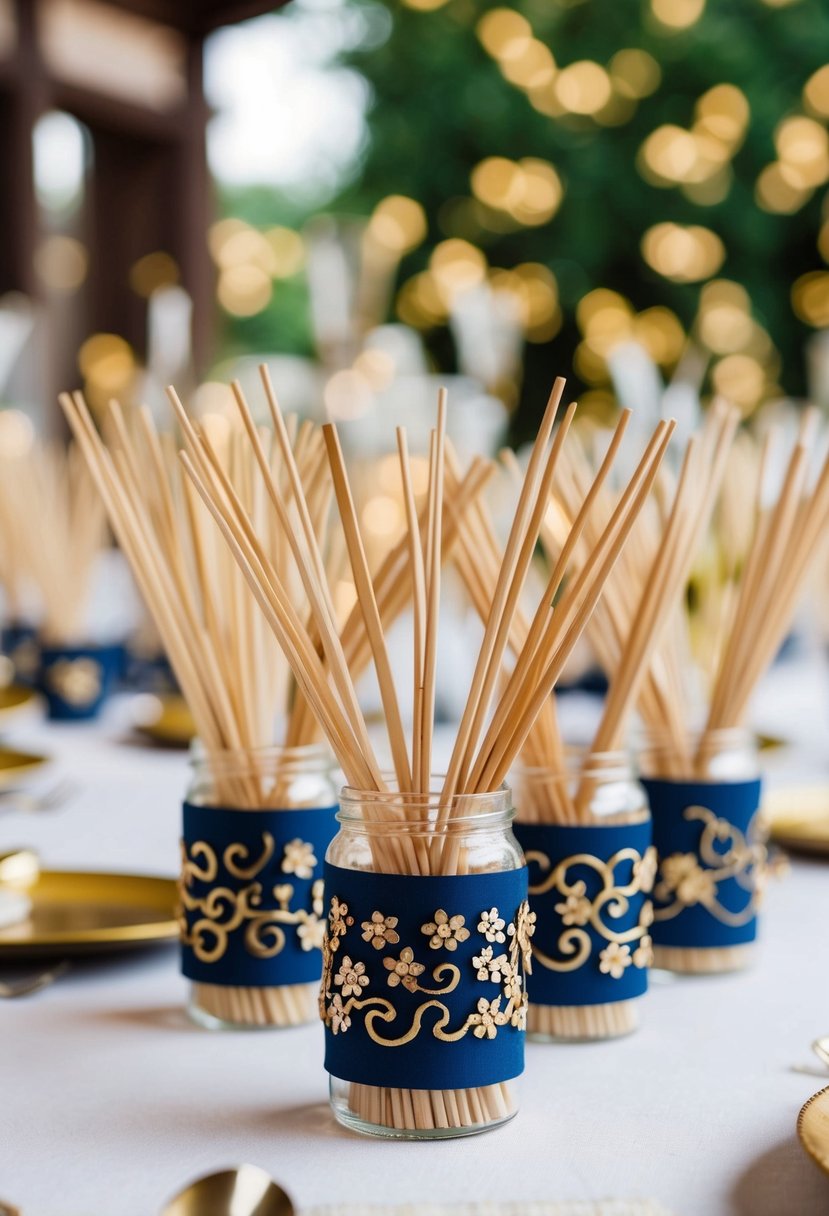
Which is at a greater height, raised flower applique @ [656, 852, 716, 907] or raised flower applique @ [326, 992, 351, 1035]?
raised flower applique @ [656, 852, 716, 907]

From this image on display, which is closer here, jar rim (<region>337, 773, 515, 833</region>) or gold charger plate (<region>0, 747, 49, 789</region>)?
jar rim (<region>337, 773, 515, 833</region>)

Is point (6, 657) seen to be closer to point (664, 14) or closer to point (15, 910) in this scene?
point (15, 910)

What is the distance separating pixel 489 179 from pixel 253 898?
3864mm

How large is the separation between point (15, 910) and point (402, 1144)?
0.31m

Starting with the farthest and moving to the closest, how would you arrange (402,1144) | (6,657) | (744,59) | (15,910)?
(744,59) → (6,657) → (15,910) → (402,1144)

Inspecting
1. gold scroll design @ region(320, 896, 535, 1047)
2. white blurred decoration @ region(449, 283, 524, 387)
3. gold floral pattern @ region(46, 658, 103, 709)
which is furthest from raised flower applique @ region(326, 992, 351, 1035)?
white blurred decoration @ region(449, 283, 524, 387)

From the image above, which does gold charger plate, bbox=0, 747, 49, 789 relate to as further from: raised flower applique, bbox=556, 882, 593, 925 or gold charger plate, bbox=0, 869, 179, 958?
raised flower applique, bbox=556, 882, 593, 925

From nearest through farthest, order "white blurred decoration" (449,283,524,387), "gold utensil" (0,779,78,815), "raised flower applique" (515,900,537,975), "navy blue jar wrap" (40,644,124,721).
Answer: "raised flower applique" (515,900,537,975) → "gold utensil" (0,779,78,815) → "navy blue jar wrap" (40,644,124,721) → "white blurred decoration" (449,283,524,387)

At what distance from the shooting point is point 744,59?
13.0 feet

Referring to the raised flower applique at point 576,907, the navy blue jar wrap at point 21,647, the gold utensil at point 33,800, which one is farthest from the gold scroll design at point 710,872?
the navy blue jar wrap at point 21,647

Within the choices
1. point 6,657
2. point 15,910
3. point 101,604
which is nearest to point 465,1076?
point 15,910

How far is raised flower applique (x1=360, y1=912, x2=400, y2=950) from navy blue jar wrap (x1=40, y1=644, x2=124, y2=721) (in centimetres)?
114

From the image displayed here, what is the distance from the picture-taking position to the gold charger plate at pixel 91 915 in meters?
0.66

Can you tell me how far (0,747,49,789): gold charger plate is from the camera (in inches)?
42.5
